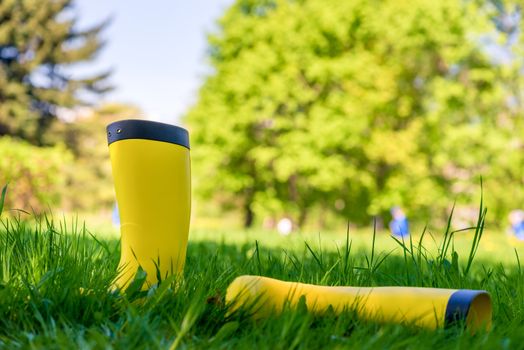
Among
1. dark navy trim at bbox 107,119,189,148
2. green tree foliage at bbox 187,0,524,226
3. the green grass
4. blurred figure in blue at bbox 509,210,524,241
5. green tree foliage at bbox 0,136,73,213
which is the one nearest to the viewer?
the green grass

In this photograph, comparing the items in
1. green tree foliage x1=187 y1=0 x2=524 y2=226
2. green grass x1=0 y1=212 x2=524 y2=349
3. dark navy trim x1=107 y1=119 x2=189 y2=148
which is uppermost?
green tree foliage x1=187 y1=0 x2=524 y2=226

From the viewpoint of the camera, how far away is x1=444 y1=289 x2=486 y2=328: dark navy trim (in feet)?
4.31

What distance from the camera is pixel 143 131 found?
1681 mm

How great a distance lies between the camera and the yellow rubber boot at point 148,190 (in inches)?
66.3

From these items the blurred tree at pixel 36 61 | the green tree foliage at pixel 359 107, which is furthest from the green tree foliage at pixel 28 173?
the blurred tree at pixel 36 61

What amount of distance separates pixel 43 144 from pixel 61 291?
25825mm

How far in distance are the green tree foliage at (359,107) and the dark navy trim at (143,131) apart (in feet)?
37.9

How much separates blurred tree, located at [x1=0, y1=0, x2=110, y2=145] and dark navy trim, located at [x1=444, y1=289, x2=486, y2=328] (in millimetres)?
25507

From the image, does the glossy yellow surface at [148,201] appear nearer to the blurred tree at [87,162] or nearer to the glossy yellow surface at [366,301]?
the glossy yellow surface at [366,301]

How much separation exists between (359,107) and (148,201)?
496 inches

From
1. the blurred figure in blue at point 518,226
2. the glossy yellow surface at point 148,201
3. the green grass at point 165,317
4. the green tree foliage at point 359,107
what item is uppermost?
the green tree foliage at point 359,107

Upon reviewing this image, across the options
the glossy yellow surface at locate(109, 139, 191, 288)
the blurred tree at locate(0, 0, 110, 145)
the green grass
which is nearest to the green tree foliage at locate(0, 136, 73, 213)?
the glossy yellow surface at locate(109, 139, 191, 288)

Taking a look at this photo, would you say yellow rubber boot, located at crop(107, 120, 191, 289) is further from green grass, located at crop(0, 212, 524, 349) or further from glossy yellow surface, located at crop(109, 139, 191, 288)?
green grass, located at crop(0, 212, 524, 349)

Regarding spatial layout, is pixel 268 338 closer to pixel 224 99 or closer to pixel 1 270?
pixel 1 270
